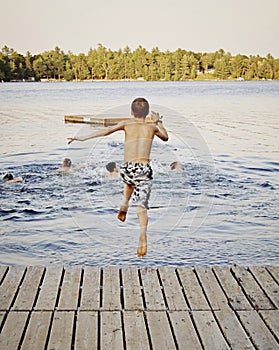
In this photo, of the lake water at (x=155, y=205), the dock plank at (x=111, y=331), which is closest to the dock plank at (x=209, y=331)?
the dock plank at (x=111, y=331)

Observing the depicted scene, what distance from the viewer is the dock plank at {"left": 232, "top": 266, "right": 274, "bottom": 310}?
2.95 metres

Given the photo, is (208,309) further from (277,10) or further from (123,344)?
(277,10)

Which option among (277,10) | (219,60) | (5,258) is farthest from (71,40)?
(5,258)

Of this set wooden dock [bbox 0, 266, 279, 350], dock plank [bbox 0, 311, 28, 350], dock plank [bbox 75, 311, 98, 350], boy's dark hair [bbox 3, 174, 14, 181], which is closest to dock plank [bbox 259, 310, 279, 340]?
wooden dock [bbox 0, 266, 279, 350]

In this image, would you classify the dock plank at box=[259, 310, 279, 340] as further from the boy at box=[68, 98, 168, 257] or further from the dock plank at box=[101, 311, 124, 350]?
the boy at box=[68, 98, 168, 257]

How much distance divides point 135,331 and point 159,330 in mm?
118

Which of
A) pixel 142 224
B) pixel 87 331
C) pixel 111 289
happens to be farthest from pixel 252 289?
pixel 142 224

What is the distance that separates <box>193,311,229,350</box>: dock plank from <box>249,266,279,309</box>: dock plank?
42 centimetres

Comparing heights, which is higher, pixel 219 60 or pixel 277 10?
pixel 277 10

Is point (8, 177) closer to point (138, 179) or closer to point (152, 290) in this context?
point (152, 290)

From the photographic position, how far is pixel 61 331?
8.63 feet

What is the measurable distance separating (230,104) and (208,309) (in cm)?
2123

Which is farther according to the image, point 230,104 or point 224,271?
point 230,104

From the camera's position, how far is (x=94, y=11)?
33.0 m
